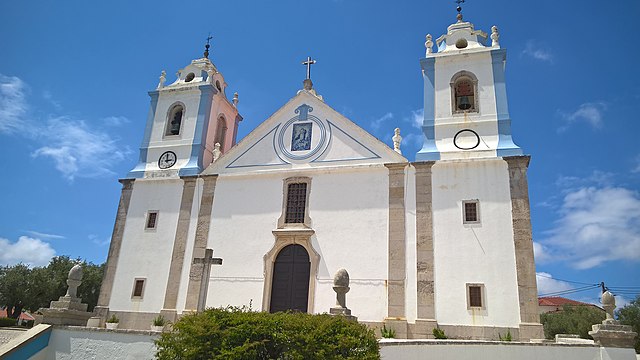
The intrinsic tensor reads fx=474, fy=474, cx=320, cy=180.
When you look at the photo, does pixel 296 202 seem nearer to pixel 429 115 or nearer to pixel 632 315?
pixel 429 115

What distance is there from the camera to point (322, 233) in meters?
15.4

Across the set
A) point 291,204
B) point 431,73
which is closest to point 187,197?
point 291,204

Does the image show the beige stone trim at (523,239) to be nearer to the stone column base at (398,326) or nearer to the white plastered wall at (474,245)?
the white plastered wall at (474,245)

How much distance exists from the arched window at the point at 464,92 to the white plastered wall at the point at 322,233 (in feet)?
12.3

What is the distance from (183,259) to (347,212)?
237 inches

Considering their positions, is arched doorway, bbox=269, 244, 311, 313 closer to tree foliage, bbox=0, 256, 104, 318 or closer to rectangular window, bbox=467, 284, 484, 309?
rectangular window, bbox=467, 284, 484, 309

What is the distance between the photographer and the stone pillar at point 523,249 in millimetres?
12695

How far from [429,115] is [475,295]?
6307 millimetres

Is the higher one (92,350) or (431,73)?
(431,73)

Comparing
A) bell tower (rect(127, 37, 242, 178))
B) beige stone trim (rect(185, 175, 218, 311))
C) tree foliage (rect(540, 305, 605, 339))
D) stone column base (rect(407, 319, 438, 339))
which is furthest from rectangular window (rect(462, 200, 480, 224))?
tree foliage (rect(540, 305, 605, 339))

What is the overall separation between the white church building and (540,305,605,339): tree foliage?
18594mm

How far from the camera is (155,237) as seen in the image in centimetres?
1730

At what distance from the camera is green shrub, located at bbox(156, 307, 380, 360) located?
268 inches

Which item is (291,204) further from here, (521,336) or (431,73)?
(521,336)
